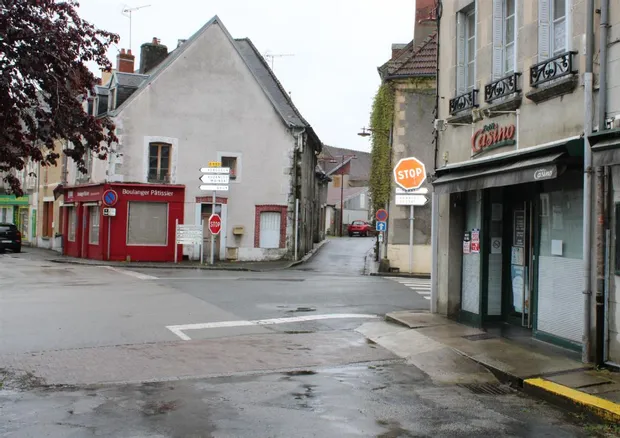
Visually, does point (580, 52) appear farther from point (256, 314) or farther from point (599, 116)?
point (256, 314)

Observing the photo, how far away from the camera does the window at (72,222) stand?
32.1 metres

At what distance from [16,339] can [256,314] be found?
4.39m

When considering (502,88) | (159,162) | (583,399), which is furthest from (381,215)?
(583,399)

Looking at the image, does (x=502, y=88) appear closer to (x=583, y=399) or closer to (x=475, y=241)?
(x=475, y=241)

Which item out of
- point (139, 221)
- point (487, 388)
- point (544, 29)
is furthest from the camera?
point (139, 221)

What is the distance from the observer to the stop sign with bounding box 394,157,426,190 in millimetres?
25312

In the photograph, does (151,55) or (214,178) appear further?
(151,55)

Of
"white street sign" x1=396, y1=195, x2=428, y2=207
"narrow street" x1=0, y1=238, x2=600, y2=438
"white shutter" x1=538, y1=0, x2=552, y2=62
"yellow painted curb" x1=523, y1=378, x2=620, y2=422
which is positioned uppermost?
"white shutter" x1=538, y1=0, x2=552, y2=62

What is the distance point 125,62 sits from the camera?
113 feet

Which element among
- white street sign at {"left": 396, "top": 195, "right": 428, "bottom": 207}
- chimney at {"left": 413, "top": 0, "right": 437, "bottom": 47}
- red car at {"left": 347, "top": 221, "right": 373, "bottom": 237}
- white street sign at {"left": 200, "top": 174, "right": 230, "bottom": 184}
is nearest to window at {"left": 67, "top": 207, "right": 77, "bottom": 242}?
white street sign at {"left": 200, "top": 174, "right": 230, "bottom": 184}

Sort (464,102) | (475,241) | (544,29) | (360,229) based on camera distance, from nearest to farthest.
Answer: (544,29) → (475,241) → (464,102) → (360,229)

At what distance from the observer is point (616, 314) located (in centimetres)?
725

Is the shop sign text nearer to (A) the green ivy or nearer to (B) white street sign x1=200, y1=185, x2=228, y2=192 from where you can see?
(A) the green ivy

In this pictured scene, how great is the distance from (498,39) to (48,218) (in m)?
34.7
